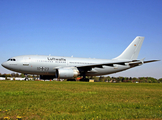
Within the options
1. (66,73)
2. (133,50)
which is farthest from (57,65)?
(133,50)

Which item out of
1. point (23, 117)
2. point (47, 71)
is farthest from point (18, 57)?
point (23, 117)

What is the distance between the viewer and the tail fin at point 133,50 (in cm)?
3931

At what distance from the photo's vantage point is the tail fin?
129 feet

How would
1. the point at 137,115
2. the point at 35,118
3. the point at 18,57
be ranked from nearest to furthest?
the point at 35,118 → the point at 137,115 → the point at 18,57

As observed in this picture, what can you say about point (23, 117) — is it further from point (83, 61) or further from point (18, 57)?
point (83, 61)

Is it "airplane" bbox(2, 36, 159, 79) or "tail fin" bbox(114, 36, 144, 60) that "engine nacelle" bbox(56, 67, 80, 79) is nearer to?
"airplane" bbox(2, 36, 159, 79)

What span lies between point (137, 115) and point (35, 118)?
2.98 metres

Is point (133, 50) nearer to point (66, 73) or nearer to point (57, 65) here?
point (57, 65)

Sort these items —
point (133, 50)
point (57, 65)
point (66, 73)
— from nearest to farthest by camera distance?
point (66, 73) < point (57, 65) < point (133, 50)

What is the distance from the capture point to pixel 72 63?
1289 inches

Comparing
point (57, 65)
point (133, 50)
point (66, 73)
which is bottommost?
point (66, 73)

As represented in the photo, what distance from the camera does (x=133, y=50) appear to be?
3950 centimetres

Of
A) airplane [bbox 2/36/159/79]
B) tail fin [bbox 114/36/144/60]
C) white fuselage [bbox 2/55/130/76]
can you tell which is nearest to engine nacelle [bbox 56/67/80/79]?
airplane [bbox 2/36/159/79]

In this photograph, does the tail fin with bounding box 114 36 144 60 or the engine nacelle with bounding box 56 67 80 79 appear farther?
the tail fin with bounding box 114 36 144 60
